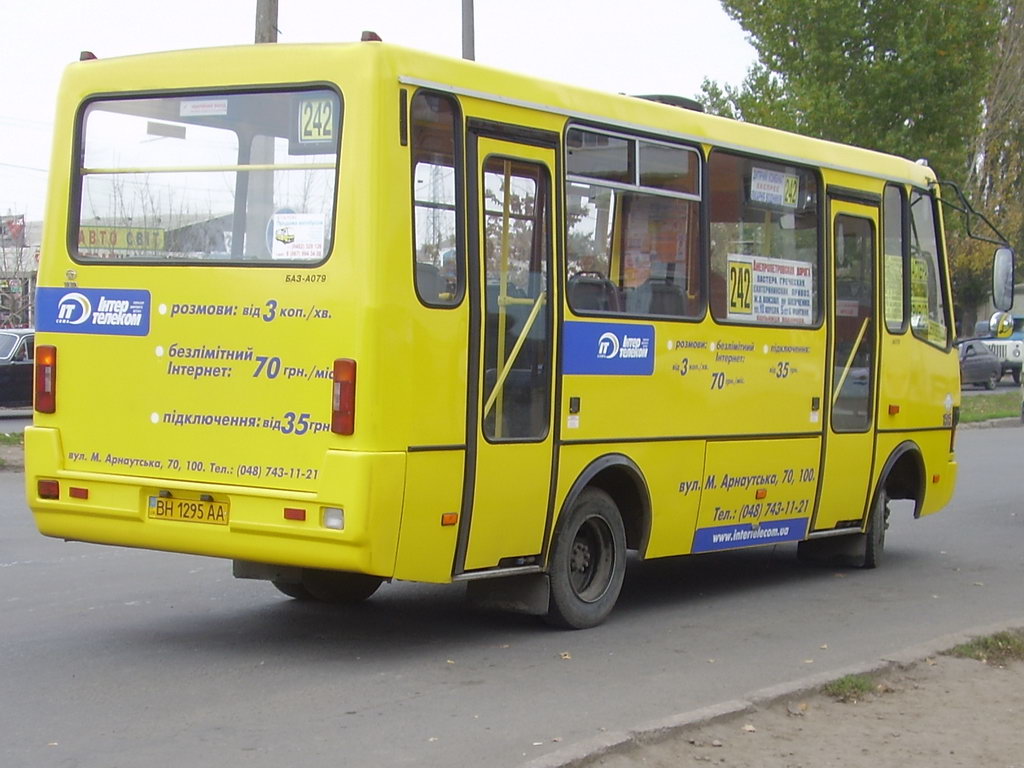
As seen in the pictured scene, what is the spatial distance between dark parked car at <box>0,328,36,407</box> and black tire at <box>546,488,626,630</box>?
21.1 meters

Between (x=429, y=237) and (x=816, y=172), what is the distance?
430cm

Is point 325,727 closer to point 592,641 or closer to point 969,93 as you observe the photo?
point 592,641

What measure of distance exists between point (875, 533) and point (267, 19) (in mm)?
10131

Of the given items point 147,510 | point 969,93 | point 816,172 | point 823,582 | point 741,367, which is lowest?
point 823,582

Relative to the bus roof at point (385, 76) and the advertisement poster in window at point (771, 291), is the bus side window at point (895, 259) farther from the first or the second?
the bus roof at point (385, 76)

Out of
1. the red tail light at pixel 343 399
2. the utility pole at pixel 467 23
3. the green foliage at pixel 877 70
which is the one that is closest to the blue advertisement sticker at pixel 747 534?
the red tail light at pixel 343 399

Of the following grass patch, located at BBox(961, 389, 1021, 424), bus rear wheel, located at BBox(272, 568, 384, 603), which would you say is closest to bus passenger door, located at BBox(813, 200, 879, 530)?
bus rear wheel, located at BBox(272, 568, 384, 603)

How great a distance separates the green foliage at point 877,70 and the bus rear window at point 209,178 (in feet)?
78.8

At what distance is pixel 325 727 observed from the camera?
6523 millimetres

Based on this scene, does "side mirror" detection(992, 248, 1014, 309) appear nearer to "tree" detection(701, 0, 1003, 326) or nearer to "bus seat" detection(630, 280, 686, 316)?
"bus seat" detection(630, 280, 686, 316)

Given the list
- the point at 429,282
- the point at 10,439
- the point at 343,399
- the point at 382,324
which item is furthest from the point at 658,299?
the point at 10,439

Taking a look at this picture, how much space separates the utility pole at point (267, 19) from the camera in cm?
1836

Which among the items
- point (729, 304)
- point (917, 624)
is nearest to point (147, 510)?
point (729, 304)

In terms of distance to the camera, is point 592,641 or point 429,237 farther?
point 592,641
